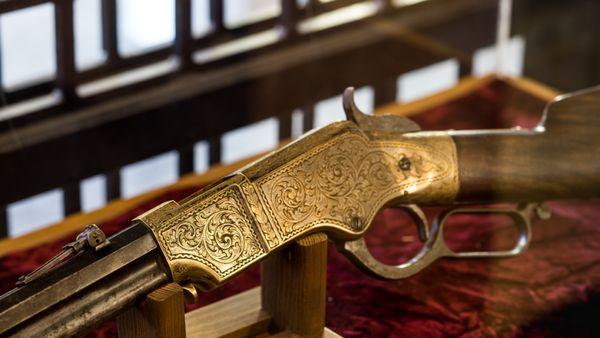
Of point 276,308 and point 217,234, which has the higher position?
point 217,234

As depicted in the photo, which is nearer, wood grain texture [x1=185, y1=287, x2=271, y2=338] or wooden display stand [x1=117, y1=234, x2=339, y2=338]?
wooden display stand [x1=117, y1=234, x2=339, y2=338]

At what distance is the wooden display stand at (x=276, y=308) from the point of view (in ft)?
8.48

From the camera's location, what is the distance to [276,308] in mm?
2754

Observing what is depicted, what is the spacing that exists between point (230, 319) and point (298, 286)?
0.65ft

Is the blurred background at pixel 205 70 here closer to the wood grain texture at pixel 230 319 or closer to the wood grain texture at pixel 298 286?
the wood grain texture at pixel 230 319

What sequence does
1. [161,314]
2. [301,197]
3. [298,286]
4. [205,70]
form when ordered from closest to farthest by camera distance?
[161,314]
[301,197]
[298,286]
[205,70]

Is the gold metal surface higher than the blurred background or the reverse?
higher

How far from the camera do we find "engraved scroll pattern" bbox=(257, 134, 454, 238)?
8.29 ft

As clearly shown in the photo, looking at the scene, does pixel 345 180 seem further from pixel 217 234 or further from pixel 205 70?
pixel 205 70

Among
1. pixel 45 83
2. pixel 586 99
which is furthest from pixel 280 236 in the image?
pixel 45 83

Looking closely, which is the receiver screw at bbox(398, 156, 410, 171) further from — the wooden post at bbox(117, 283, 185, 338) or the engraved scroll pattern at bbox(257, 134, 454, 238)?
the wooden post at bbox(117, 283, 185, 338)

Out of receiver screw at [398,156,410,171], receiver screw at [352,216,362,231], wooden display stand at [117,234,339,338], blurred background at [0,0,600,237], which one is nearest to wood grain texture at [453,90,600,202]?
receiver screw at [398,156,410,171]

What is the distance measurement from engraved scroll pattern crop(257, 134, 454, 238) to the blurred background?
3.53 ft

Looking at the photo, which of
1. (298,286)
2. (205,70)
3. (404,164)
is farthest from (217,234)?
(205,70)
